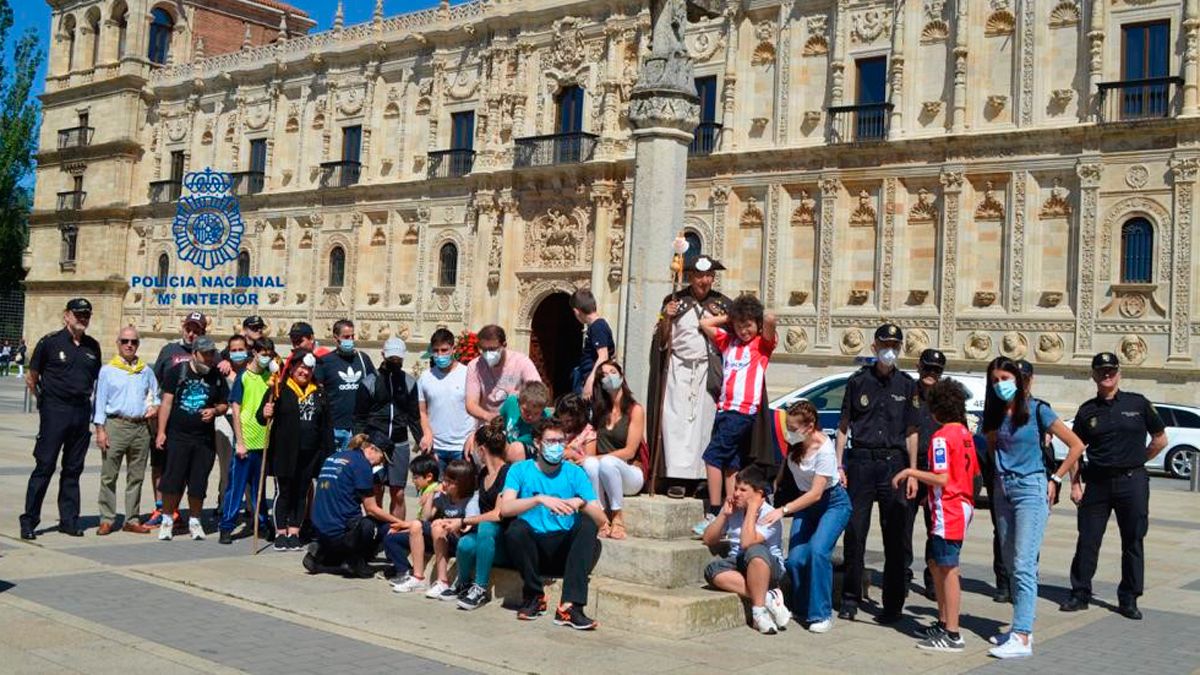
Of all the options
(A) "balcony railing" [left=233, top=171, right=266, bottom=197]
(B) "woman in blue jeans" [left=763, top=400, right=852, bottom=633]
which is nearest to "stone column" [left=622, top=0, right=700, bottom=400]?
(B) "woman in blue jeans" [left=763, top=400, right=852, bottom=633]

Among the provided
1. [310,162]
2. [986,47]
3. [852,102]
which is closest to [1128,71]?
[986,47]

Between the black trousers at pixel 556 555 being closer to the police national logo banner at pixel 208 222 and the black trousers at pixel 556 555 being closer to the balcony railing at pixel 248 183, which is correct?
A: the balcony railing at pixel 248 183

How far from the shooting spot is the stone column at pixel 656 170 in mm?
9070

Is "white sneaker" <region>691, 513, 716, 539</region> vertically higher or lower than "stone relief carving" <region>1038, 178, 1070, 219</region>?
lower

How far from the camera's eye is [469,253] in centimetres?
3509

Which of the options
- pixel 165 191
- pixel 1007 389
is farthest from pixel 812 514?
pixel 165 191

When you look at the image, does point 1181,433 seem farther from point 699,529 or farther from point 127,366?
point 127,366

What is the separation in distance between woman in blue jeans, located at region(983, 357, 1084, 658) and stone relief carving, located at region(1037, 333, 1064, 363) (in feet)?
54.9

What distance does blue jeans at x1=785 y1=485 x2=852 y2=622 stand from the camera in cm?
785

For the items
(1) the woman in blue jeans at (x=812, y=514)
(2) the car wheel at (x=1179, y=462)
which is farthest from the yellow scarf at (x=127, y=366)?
(2) the car wheel at (x=1179, y=462)

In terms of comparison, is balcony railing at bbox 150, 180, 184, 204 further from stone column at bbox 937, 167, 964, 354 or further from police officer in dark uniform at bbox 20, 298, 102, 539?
police officer in dark uniform at bbox 20, 298, 102, 539

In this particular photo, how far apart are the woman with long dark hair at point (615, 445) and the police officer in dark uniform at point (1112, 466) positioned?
10.9 ft

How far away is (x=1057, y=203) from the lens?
81.3 feet

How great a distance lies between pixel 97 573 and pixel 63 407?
2376 millimetres
